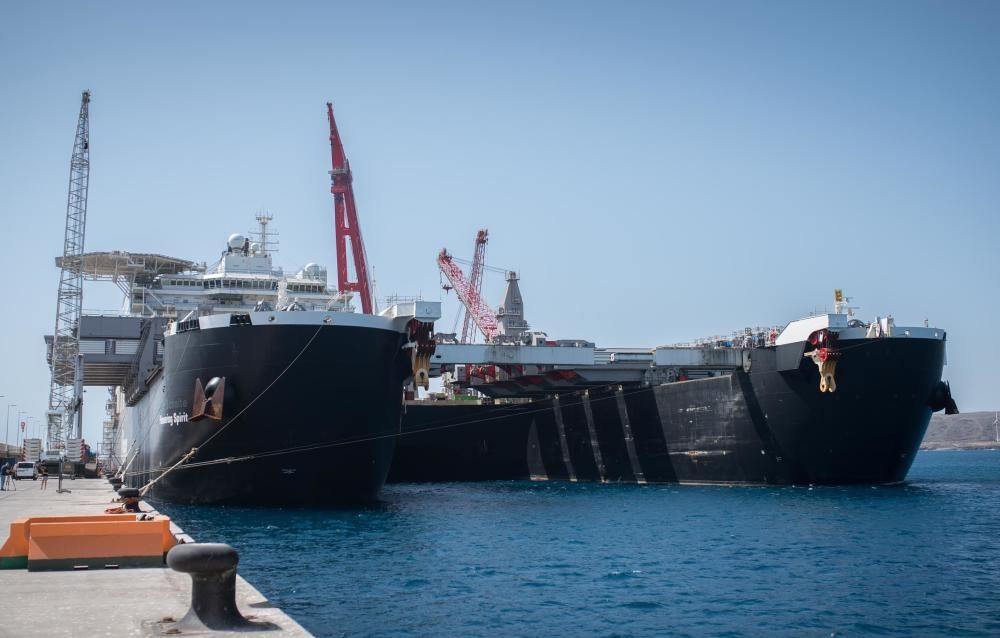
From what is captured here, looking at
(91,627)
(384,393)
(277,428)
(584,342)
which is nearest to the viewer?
(91,627)

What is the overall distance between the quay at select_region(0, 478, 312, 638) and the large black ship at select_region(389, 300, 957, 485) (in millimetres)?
31755

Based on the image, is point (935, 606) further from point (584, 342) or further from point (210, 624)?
point (584, 342)

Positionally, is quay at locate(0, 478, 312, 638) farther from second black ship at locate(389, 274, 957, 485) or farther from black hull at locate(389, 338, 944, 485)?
black hull at locate(389, 338, 944, 485)

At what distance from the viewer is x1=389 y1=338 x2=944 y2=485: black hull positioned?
130 feet

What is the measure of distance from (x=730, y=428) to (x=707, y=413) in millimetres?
1708

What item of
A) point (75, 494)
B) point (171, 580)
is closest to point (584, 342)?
point (75, 494)

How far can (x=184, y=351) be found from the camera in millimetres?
Answer: 33031

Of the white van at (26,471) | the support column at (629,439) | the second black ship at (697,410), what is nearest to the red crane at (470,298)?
the second black ship at (697,410)

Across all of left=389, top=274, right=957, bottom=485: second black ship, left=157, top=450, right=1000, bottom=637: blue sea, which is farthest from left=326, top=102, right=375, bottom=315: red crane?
left=157, top=450, right=1000, bottom=637: blue sea

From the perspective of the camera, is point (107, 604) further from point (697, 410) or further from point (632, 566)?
point (697, 410)

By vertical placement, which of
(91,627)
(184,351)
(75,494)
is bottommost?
(75,494)

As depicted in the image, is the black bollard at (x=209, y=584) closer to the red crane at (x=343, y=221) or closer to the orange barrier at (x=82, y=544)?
the orange barrier at (x=82, y=544)

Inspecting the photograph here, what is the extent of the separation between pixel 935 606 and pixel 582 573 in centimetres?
758

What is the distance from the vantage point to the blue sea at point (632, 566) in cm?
1593
